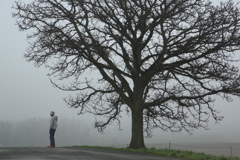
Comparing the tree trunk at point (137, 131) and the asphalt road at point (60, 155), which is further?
the tree trunk at point (137, 131)

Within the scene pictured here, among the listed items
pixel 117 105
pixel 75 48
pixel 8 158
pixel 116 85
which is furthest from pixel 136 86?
pixel 8 158

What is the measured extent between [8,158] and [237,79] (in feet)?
40.9

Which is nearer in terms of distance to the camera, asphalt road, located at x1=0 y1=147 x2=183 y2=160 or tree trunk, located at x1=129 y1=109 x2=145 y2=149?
asphalt road, located at x1=0 y1=147 x2=183 y2=160

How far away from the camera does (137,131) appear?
18.8 meters

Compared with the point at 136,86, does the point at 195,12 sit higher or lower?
higher

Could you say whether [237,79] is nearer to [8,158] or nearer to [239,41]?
[239,41]

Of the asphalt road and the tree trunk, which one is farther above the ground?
the tree trunk

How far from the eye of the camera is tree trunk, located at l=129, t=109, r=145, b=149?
61.0 feet

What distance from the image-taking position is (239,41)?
17.3m

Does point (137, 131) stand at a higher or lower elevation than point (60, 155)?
higher

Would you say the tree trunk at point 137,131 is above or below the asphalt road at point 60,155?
above

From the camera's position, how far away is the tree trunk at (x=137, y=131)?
18.6 meters

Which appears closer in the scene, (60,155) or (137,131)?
(60,155)

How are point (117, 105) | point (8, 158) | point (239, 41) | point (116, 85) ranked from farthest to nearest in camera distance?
1. point (117, 105)
2. point (116, 85)
3. point (239, 41)
4. point (8, 158)
